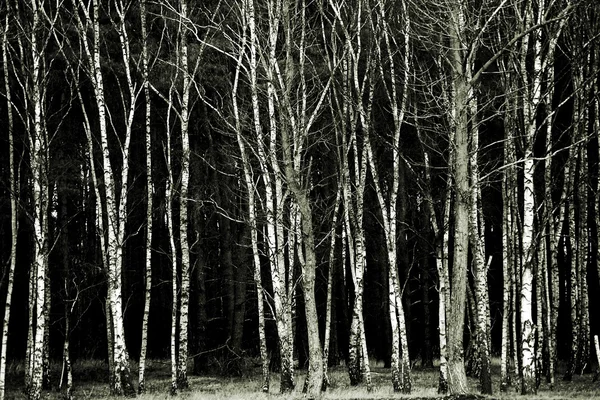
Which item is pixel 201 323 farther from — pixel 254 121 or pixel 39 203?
pixel 254 121

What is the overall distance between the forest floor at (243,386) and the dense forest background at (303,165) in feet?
1.86

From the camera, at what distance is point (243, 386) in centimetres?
1784

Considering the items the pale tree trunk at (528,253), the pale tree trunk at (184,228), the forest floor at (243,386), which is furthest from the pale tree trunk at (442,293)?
the pale tree trunk at (184,228)

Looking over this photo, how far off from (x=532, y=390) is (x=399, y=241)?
11.4 metres

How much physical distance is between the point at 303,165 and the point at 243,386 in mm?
6084

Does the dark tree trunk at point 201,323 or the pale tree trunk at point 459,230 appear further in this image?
the dark tree trunk at point 201,323

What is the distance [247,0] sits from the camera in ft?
44.4

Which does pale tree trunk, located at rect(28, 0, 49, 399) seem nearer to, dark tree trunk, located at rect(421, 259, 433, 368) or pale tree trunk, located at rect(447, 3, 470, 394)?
pale tree trunk, located at rect(447, 3, 470, 394)

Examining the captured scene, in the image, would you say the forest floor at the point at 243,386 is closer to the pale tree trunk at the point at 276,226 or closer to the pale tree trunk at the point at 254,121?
the pale tree trunk at the point at 276,226

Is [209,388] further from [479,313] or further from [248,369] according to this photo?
[479,313]

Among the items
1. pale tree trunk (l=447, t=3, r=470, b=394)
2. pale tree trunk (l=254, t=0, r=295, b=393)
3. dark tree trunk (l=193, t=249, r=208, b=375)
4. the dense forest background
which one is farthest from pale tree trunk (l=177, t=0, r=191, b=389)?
pale tree trunk (l=447, t=3, r=470, b=394)

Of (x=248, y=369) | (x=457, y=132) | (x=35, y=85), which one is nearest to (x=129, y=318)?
(x=248, y=369)

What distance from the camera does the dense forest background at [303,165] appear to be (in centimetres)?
1219

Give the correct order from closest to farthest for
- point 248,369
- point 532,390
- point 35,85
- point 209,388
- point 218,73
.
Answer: point 532,390 < point 35,85 < point 209,388 < point 218,73 < point 248,369
